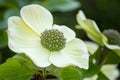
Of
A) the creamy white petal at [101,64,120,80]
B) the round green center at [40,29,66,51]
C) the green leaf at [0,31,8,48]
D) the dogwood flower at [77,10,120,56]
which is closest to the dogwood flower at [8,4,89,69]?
the round green center at [40,29,66,51]

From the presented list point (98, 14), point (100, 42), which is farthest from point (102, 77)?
point (98, 14)

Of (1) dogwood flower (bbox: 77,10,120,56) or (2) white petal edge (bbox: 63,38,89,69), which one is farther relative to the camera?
(1) dogwood flower (bbox: 77,10,120,56)

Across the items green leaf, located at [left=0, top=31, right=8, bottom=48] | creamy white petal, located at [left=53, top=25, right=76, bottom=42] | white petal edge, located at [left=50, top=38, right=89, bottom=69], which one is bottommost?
green leaf, located at [left=0, top=31, right=8, bottom=48]

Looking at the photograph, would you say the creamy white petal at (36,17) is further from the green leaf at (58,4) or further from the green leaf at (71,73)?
the green leaf at (58,4)

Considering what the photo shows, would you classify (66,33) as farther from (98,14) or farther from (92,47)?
(98,14)

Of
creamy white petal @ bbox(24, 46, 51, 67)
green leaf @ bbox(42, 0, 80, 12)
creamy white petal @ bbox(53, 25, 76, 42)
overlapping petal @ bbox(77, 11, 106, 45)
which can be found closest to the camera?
creamy white petal @ bbox(24, 46, 51, 67)

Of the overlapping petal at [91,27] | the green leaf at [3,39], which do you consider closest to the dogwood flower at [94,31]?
the overlapping petal at [91,27]

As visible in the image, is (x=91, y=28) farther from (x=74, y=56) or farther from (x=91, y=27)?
(x=74, y=56)

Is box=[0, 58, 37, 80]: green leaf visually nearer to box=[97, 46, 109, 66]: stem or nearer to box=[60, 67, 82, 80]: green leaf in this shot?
box=[60, 67, 82, 80]: green leaf
